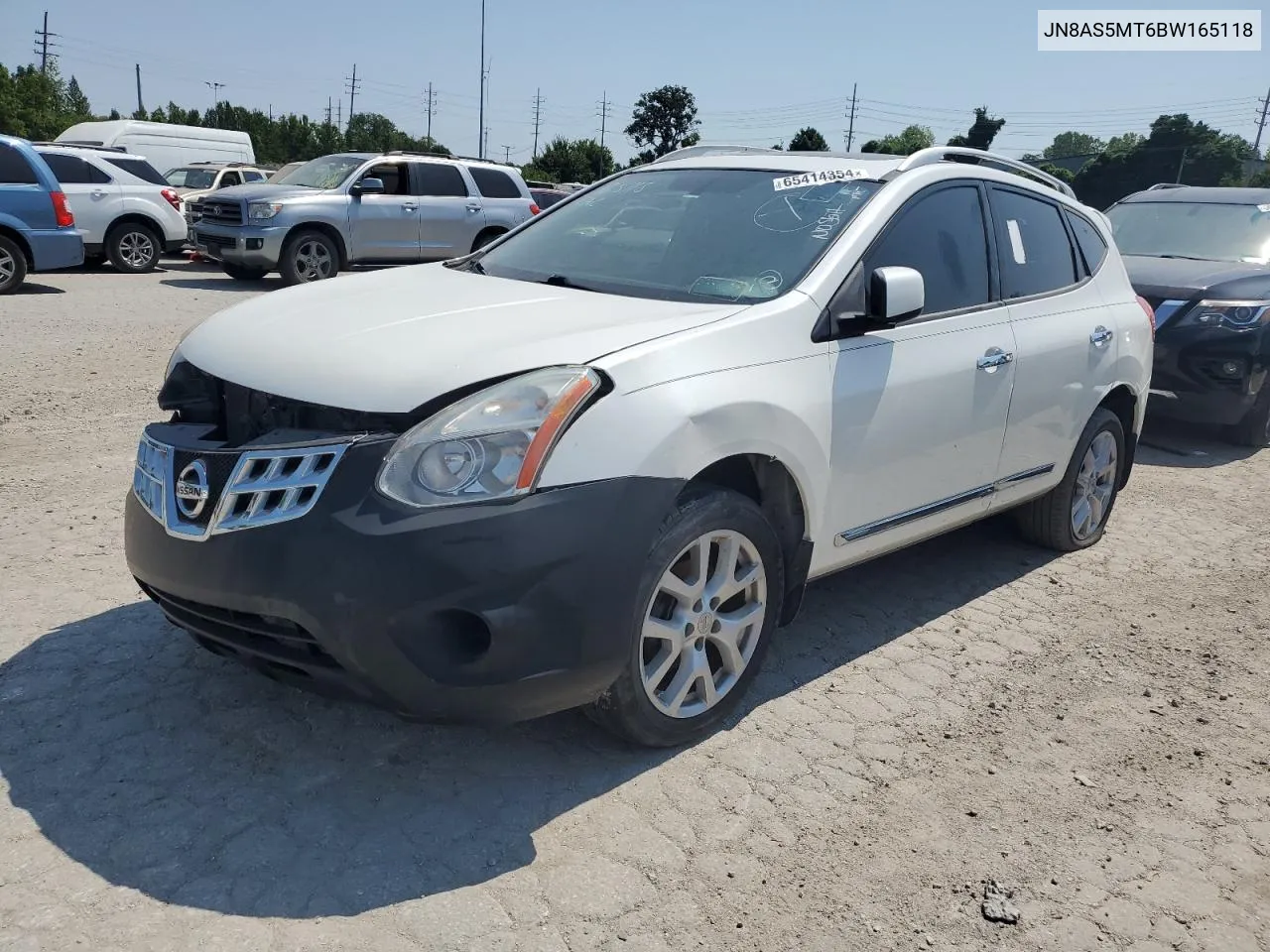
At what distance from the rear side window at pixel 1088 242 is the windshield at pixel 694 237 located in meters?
1.72

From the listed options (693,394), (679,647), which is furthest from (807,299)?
(679,647)

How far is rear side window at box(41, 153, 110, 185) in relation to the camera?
14.8 m

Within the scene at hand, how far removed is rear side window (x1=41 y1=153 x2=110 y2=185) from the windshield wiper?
537 inches

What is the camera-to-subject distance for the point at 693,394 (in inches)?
119

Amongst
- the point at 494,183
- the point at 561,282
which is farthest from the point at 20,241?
the point at 561,282

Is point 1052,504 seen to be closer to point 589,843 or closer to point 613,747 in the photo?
point 613,747

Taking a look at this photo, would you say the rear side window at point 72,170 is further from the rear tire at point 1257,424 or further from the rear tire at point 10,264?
the rear tire at point 1257,424

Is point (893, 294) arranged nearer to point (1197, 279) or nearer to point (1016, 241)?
point (1016, 241)

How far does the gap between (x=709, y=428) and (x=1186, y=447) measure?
6.59 m

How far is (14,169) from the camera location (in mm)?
12227

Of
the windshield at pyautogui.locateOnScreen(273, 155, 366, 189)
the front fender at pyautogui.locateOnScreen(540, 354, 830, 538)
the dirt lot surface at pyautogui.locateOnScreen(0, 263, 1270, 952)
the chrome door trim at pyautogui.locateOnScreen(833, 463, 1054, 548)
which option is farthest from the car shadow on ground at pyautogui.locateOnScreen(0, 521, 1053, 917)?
the windshield at pyautogui.locateOnScreen(273, 155, 366, 189)

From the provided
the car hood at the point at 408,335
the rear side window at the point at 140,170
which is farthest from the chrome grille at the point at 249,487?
the rear side window at the point at 140,170

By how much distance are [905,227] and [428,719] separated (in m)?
2.46

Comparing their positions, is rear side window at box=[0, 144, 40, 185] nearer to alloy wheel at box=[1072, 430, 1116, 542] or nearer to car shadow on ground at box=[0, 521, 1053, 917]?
car shadow on ground at box=[0, 521, 1053, 917]
